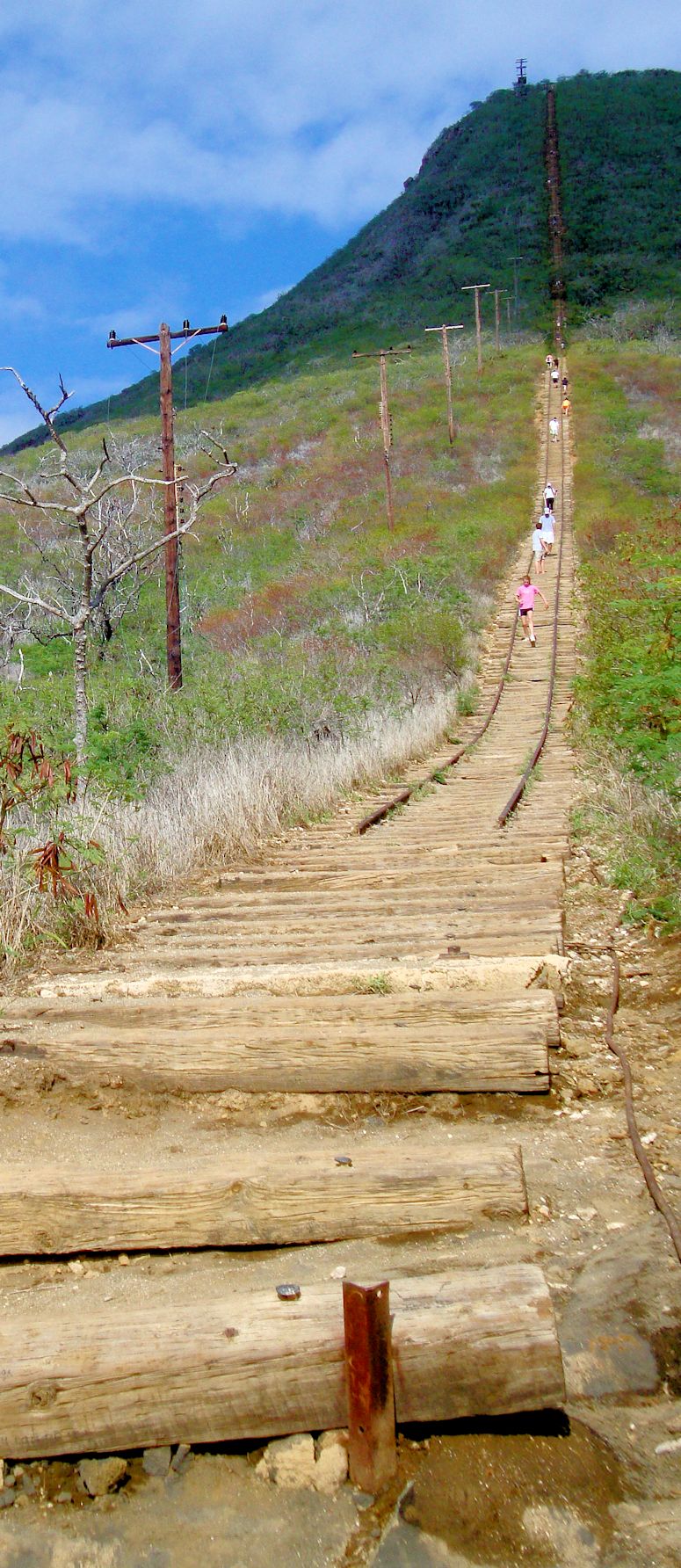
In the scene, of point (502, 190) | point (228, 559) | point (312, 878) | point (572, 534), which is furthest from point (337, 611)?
point (502, 190)

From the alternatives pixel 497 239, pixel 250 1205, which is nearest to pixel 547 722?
pixel 250 1205

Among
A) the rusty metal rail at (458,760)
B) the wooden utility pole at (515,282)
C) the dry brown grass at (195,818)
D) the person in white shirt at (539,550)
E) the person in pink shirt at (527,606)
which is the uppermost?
the wooden utility pole at (515,282)

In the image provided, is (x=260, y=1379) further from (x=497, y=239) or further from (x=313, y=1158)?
(x=497, y=239)

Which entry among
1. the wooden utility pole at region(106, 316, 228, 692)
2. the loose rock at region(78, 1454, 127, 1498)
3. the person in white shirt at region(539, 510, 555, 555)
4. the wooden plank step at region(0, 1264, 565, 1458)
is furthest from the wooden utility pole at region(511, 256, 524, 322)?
the loose rock at region(78, 1454, 127, 1498)

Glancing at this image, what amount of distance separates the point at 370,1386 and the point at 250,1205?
1.01 meters

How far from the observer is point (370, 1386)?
105 inches

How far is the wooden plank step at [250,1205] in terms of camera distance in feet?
11.8

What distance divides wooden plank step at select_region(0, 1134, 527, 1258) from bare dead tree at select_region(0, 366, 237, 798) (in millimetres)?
5086

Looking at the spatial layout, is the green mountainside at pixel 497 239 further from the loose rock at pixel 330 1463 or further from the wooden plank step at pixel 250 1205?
the loose rock at pixel 330 1463

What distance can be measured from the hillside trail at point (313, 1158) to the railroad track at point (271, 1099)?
1 cm

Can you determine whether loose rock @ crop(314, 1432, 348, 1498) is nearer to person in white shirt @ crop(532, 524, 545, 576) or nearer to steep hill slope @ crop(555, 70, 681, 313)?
person in white shirt @ crop(532, 524, 545, 576)

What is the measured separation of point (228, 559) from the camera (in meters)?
33.6

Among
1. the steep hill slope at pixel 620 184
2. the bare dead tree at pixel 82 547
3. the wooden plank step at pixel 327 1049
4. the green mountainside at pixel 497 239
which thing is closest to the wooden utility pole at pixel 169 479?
the bare dead tree at pixel 82 547

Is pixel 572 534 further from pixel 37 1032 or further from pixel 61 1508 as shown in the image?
pixel 61 1508
